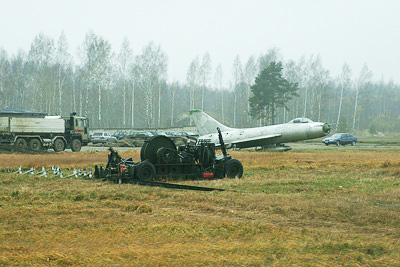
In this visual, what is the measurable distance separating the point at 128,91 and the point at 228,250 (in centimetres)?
8078

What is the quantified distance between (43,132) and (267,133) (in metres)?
16.2

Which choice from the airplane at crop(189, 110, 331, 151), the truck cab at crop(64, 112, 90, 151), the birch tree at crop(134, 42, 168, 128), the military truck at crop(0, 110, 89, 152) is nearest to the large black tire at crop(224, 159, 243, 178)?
the airplane at crop(189, 110, 331, 151)

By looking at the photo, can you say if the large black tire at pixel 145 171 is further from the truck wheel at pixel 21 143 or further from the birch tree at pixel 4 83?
the birch tree at pixel 4 83

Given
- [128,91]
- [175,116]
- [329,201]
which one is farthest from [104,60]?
[329,201]

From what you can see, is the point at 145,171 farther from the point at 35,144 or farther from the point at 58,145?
the point at 35,144

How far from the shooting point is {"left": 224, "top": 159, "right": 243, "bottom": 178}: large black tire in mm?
14344

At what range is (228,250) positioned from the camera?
5.45 m

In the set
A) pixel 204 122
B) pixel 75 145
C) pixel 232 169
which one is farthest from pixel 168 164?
pixel 75 145

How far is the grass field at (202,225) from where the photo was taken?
5152 millimetres

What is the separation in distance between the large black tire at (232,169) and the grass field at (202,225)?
5.64 ft

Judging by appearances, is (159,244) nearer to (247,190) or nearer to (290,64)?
(247,190)

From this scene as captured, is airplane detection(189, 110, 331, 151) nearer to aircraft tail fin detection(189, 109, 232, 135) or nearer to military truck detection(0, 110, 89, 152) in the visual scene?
aircraft tail fin detection(189, 109, 232, 135)

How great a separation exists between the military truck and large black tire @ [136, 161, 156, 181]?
18476 millimetres

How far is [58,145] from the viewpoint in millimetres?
30812
